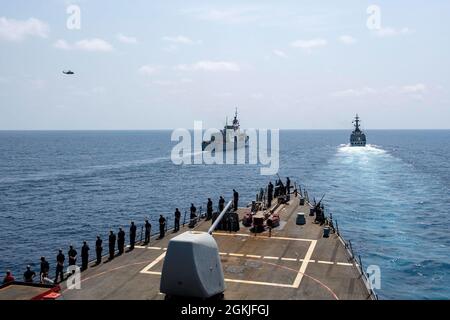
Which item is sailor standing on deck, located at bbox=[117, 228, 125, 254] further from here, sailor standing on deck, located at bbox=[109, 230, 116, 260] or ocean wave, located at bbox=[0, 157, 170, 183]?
ocean wave, located at bbox=[0, 157, 170, 183]

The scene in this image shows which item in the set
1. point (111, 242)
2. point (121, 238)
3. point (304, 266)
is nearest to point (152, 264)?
point (111, 242)

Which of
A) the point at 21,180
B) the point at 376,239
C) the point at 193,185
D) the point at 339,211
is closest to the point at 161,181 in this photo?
the point at 193,185

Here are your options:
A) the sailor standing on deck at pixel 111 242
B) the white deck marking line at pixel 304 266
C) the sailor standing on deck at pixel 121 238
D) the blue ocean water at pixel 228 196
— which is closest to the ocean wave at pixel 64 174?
the blue ocean water at pixel 228 196

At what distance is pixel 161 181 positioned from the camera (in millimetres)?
85188

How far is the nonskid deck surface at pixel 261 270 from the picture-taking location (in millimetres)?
19250

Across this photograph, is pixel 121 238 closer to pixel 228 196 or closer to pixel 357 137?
pixel 228 196

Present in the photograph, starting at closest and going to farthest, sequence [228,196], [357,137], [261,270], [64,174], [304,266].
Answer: [261,270], [304,266], [228,196], [64,174], [357,137]

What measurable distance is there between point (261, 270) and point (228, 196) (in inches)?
1836

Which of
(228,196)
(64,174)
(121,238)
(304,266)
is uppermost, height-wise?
(121,238)

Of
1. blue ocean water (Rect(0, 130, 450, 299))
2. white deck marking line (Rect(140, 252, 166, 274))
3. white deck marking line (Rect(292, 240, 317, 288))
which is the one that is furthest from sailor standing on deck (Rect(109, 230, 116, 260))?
blue ocean water (Rect(0, 130, 450, 299))

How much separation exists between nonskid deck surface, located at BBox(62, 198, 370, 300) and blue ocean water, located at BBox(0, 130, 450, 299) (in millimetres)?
6537

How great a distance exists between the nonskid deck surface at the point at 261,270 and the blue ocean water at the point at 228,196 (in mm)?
6537

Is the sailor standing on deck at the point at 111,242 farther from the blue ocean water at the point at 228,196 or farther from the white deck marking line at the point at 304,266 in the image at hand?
the blue ocean water at the point at 228,196

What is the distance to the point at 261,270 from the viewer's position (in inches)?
871
